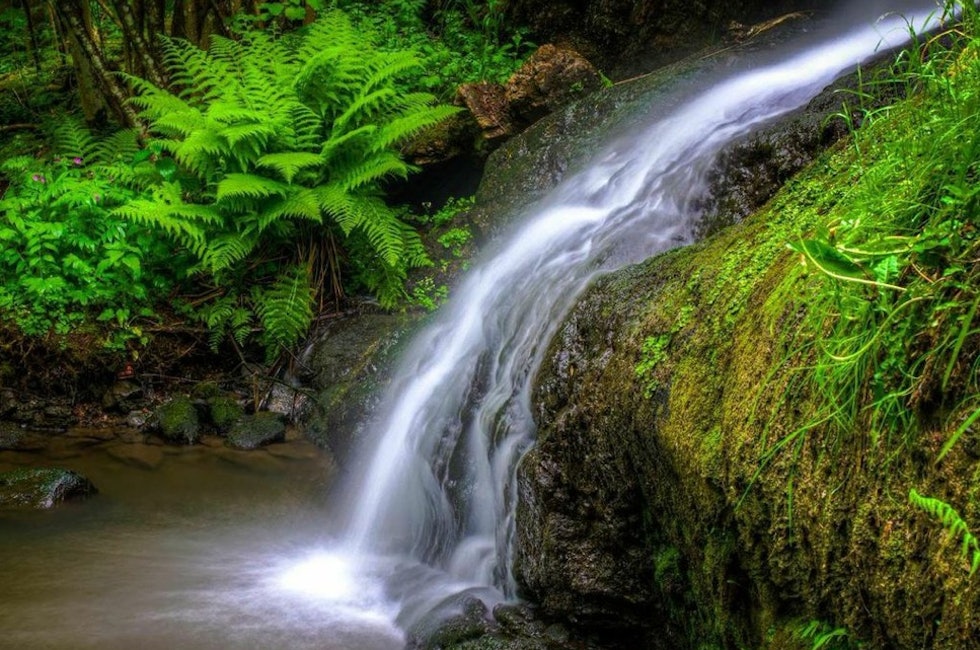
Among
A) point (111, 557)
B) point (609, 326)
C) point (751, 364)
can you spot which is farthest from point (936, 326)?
point (111, 557)

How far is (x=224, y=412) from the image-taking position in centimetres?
535

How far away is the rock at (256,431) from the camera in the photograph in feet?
16.9

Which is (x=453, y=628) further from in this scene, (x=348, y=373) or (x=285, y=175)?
(x=285, y=175)

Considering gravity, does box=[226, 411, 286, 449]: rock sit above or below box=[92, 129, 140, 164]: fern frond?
below

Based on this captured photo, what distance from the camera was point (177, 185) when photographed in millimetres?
5516

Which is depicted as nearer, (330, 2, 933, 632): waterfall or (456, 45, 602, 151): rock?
(330, 2, 933, 632): waterfall

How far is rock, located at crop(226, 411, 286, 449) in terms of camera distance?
5137 millimetres

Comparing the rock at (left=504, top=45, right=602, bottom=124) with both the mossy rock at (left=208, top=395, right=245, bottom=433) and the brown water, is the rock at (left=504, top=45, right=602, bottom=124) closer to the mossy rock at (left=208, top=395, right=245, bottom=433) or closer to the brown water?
the mossy rock at (left=208, top=395, right=245, bottom=433)

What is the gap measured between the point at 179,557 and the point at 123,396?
197cm

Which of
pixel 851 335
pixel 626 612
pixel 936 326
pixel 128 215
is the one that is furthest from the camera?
pixel 128 215

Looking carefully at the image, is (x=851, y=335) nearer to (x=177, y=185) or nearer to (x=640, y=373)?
(x=640, y=373)

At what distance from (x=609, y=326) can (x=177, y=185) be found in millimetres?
3649

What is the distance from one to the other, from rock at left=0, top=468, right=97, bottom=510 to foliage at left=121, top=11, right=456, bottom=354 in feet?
4.98

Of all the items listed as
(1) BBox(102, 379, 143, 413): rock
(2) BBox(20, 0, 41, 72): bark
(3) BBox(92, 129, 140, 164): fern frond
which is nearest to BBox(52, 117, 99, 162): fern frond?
(3) BBox(92, 129, 140, 164): fern frond
